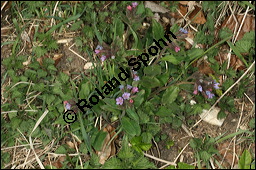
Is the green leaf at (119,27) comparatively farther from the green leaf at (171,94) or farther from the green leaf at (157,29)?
the green leaf at (171,94)

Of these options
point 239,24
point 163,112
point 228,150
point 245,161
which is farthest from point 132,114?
point 239,24

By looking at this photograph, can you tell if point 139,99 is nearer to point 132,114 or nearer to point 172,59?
point 132,114

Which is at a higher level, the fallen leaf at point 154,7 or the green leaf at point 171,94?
the fallen leaf at point 154,7

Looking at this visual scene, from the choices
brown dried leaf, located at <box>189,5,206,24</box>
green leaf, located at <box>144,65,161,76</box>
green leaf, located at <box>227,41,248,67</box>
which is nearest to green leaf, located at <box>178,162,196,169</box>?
green leaf, located at <box>144,65,161,76</box>

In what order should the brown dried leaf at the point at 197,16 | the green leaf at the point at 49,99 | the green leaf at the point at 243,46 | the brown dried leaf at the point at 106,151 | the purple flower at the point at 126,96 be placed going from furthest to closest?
the brown dried leaf at the point at 197,16 < the green leaf at the point at 243,46 < the green leaf at the point at 49,99 < the brown dried leaf at the point at 106,151 < the purple flower at the point at 126,96

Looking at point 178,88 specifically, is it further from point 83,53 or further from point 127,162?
point 83,53

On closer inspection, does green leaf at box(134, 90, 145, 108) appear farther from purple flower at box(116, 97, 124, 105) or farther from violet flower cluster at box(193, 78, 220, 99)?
violet flower cluster at box(193, 78, 220, 99)

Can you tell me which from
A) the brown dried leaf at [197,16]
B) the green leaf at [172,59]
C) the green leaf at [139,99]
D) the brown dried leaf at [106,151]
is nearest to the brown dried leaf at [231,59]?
the brown dried leaf at [197,16]
